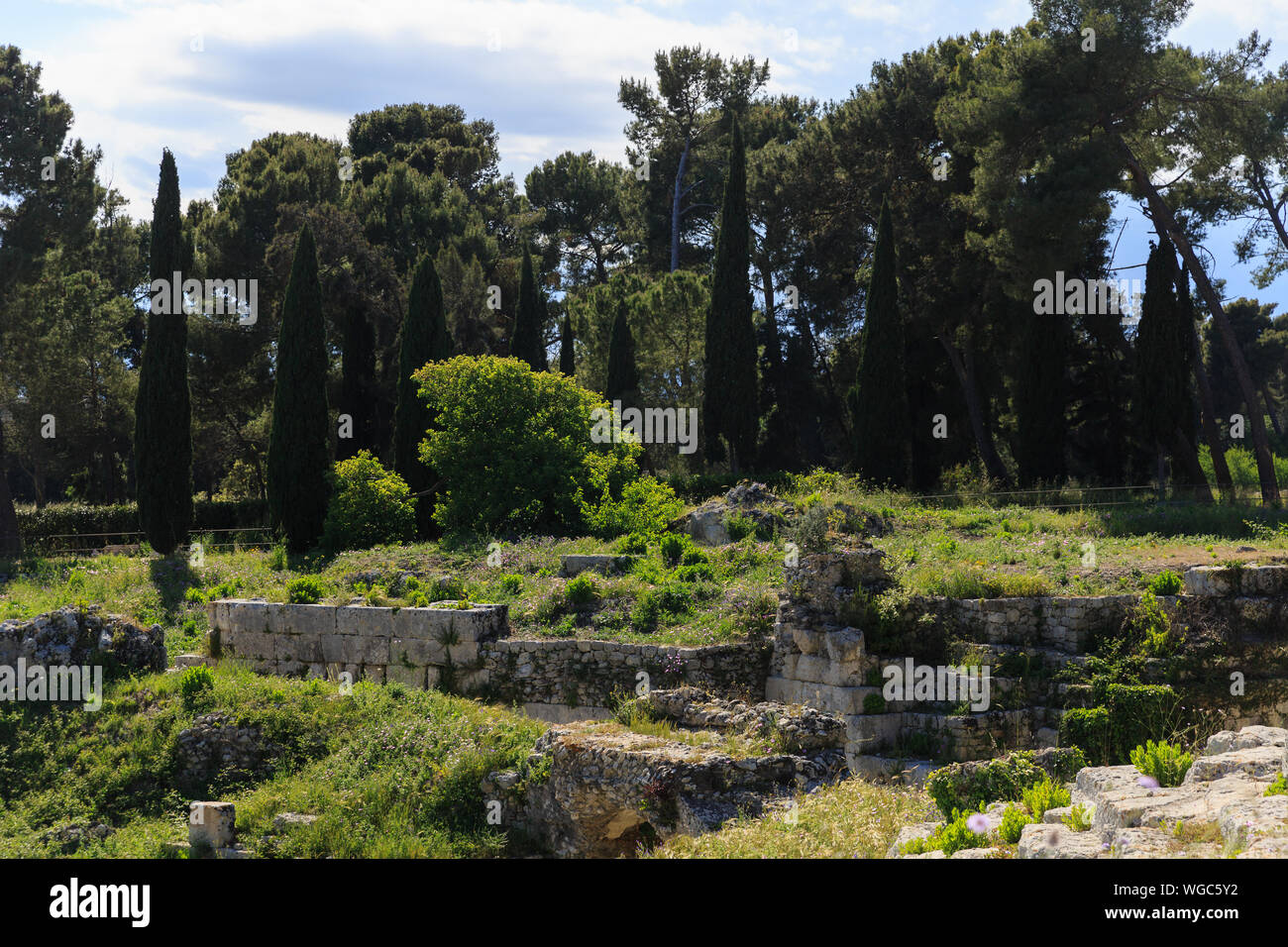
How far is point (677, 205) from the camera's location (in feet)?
153

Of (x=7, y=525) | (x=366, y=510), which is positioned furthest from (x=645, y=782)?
(x=7, y=525)

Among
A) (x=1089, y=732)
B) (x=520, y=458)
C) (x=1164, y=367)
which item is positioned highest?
(x=1164, y=367)

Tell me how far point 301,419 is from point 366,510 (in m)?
3.22

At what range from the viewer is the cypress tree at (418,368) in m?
28.6

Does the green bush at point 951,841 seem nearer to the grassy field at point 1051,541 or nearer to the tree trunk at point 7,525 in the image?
the grassy field at point 1051,541

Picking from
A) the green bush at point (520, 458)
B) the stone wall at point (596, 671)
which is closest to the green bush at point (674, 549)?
the green bush at point (520, 458)

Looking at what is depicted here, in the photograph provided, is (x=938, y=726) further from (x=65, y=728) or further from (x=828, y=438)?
(x=828, y=438)

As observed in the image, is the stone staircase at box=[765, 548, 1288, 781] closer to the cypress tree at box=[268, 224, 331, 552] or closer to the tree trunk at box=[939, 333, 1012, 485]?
the cypress tree at box=[268, 224, 331, 552]

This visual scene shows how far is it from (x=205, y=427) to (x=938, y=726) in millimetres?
33158

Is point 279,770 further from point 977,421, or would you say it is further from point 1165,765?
point 977,421

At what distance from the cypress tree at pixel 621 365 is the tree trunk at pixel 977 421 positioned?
10.3 meters

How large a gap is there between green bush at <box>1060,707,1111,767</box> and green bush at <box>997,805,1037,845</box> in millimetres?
4998

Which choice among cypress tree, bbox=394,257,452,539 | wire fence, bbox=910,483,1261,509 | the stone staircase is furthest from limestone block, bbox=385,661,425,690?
wire fence, bbox=910,483,1261,509

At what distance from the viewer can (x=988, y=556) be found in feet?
57.8
